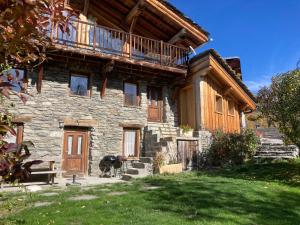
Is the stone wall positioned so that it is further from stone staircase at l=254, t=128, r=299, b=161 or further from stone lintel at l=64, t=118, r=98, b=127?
stone staircase at l=254, t=128, r=299, b=161

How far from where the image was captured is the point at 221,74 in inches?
589

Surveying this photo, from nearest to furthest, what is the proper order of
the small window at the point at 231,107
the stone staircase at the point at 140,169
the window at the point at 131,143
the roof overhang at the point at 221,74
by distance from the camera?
the stone staircase at the point at 140,169 < the window at the point at 131,143 < the roof overhang at the point at 221,74 < the small window at the point at 231,107

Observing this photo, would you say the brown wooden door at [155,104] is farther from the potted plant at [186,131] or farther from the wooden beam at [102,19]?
the wooden beam at [102,19]

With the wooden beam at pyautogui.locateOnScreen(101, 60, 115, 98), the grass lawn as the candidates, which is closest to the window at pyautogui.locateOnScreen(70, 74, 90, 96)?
the wooden beam at pyautogui.locateOnScreen(101, 60, 115, 98)

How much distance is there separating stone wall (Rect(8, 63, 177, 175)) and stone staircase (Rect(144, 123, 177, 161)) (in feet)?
1.94

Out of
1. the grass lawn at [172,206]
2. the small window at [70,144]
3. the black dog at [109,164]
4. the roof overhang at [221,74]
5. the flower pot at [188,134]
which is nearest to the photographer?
the grass lawn at [172,206]

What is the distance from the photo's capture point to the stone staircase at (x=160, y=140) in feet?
40.1

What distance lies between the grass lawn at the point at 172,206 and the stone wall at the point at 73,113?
140 inches

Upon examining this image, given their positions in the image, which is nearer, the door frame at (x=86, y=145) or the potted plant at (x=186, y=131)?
the door frame at (x=86, y=145)

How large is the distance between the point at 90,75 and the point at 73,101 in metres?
1.43

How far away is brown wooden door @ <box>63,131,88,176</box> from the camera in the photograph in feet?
37.9

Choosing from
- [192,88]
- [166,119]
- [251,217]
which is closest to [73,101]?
[166,119]

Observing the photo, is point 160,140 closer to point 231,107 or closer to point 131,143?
point 131,143

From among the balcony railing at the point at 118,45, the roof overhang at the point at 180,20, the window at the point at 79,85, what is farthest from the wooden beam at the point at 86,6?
the window at the point at 79,85
